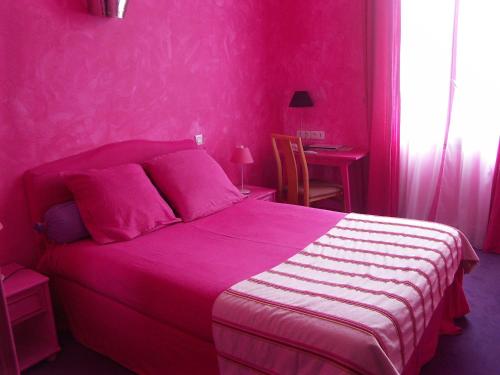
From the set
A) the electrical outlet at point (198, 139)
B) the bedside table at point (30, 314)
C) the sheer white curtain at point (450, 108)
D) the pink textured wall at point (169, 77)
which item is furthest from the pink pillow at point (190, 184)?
the sheer white curtain at point (450, 108)

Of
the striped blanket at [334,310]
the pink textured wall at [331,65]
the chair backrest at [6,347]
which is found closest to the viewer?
the chair backrest at [6,347]

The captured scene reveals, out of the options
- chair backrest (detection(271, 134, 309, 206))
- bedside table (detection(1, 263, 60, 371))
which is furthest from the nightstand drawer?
chair backrest (detection(271, 134, 309, 206))

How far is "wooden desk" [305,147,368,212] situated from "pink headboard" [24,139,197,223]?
1.53 meters

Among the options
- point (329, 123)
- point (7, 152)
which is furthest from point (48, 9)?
point (329, 123)

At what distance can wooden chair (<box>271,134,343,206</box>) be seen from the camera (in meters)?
3.65

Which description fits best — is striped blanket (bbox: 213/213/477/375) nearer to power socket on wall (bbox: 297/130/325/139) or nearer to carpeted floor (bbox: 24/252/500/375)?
carpeted floor (bbox: 24/252/500/375)

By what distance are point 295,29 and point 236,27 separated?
2.45 ft

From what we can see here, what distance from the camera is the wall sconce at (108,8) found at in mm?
2566

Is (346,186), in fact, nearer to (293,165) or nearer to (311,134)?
(293,165)

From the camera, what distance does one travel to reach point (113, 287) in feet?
6.72

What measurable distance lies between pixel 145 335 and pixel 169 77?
1974 mm

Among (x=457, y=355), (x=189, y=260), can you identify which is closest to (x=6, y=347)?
(x=189, y=260)

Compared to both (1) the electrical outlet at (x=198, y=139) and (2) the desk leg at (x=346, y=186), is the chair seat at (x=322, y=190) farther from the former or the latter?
(1) the electrical outlet at (x=198, y=139)

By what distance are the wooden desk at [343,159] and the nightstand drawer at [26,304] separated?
255cm
